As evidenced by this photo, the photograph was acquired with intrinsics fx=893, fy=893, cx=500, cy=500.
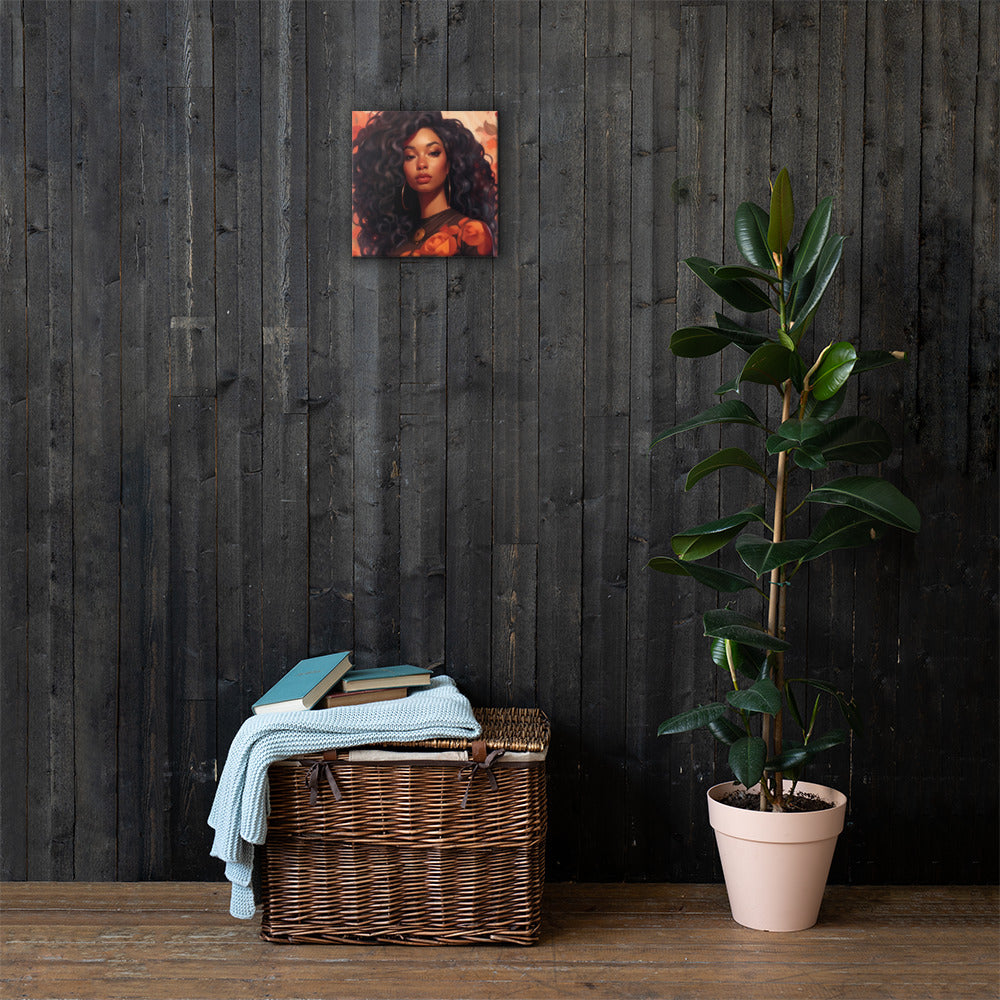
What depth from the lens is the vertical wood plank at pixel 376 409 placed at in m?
2.09

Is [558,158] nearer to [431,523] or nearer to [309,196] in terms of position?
[309,196]

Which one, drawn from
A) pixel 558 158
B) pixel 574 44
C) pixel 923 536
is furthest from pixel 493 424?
pixel 923 536

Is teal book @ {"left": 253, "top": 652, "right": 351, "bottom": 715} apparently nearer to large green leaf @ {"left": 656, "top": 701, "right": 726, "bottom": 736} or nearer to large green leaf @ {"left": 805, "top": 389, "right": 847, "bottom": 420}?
large green leaf @ {"left": 656, "top": 701, "right": 726, "bottom": 736}

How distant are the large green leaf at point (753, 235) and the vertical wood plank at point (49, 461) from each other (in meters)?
1.55

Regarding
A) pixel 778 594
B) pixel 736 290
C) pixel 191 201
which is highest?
pixel 191 201

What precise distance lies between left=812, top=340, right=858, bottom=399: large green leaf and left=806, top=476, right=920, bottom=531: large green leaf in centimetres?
18

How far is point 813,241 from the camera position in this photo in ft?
5.98

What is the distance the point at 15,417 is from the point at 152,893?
116 cm

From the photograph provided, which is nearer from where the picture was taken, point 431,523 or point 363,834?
point 363,834

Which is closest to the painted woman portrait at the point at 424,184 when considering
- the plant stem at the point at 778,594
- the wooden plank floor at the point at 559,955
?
the plant stem at the point at 778,594

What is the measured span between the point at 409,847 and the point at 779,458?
1.10 m

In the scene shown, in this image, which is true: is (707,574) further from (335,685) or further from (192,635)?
(192,635)

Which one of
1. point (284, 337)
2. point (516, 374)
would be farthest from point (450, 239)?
point (284, 337)

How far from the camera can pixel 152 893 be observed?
81.0 inches
